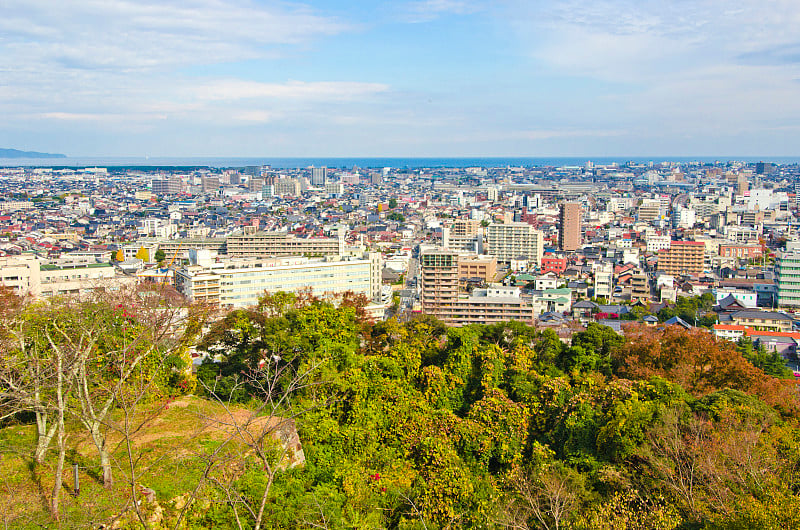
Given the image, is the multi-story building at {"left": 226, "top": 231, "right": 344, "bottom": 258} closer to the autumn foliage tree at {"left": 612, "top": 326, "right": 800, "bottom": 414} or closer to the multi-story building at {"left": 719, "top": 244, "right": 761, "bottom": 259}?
the autumn foliage tree at {"left": 612, "top": 326, "right": 800, "bottom": 414}

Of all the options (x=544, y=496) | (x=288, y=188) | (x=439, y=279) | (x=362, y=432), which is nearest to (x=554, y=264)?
(x=439, y=279)

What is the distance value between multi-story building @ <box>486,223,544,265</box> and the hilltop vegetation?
88.9 ft

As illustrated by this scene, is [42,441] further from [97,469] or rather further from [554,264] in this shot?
[554,264]

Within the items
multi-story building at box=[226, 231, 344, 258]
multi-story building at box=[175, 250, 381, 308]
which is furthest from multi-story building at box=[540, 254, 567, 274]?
multi-story building at box=[175, 250, 381, 308]

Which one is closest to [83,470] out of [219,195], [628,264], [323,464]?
[323,464]

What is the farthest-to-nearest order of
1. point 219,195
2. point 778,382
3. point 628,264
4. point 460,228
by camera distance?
point 219,195
point 460,228
point 628,264
point 778,382

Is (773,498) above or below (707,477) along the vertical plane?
above

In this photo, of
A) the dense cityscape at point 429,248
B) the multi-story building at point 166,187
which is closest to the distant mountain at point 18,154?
the dense cityscape at point 429,248

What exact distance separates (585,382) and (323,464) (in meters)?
4.49

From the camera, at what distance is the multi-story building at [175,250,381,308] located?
2163 centimetres

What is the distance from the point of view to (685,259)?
34.0 m

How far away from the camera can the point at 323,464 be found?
25.5ft

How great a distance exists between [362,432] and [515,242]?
Answer: 3208cm

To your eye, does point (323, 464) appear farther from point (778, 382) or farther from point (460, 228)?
point (460, 228)
